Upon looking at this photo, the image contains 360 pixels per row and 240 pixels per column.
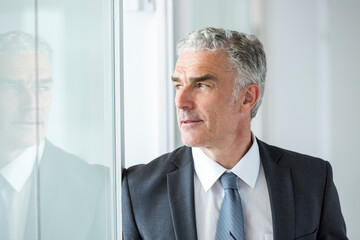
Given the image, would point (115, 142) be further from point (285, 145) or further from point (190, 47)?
point (285, 145)

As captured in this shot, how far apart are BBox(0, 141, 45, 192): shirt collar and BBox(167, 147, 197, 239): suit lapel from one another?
45 cm

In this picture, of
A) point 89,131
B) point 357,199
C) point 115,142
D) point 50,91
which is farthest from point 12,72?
point 357,199

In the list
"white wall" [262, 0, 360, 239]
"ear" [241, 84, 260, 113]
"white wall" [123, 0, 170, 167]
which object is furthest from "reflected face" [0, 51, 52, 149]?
"white wall" [262, 0, 360, 239]

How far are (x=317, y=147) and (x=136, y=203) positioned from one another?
126 cm

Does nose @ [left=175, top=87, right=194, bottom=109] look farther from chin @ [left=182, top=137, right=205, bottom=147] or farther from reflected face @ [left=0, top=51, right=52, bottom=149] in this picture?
reflected face @ [left=0, top=51, right=52, bottom=149]

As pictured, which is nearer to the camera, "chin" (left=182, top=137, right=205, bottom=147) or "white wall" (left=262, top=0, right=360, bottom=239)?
"chin" (left=182, top=137, right=205, bottom=147)

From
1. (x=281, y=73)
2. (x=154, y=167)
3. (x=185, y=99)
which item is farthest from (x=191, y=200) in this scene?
(x=281, y=73)

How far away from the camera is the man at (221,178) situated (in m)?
1.08

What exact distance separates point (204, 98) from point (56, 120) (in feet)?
1.59

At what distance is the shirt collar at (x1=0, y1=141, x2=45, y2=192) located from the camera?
0.63m

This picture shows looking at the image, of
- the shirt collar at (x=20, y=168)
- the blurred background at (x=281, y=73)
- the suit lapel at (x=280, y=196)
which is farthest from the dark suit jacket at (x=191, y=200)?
the blurred background at (x=281, y=73)

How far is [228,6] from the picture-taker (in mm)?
1938

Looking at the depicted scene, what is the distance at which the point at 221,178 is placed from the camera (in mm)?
1146

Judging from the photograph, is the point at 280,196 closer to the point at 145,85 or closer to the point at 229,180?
the point at 229,180
